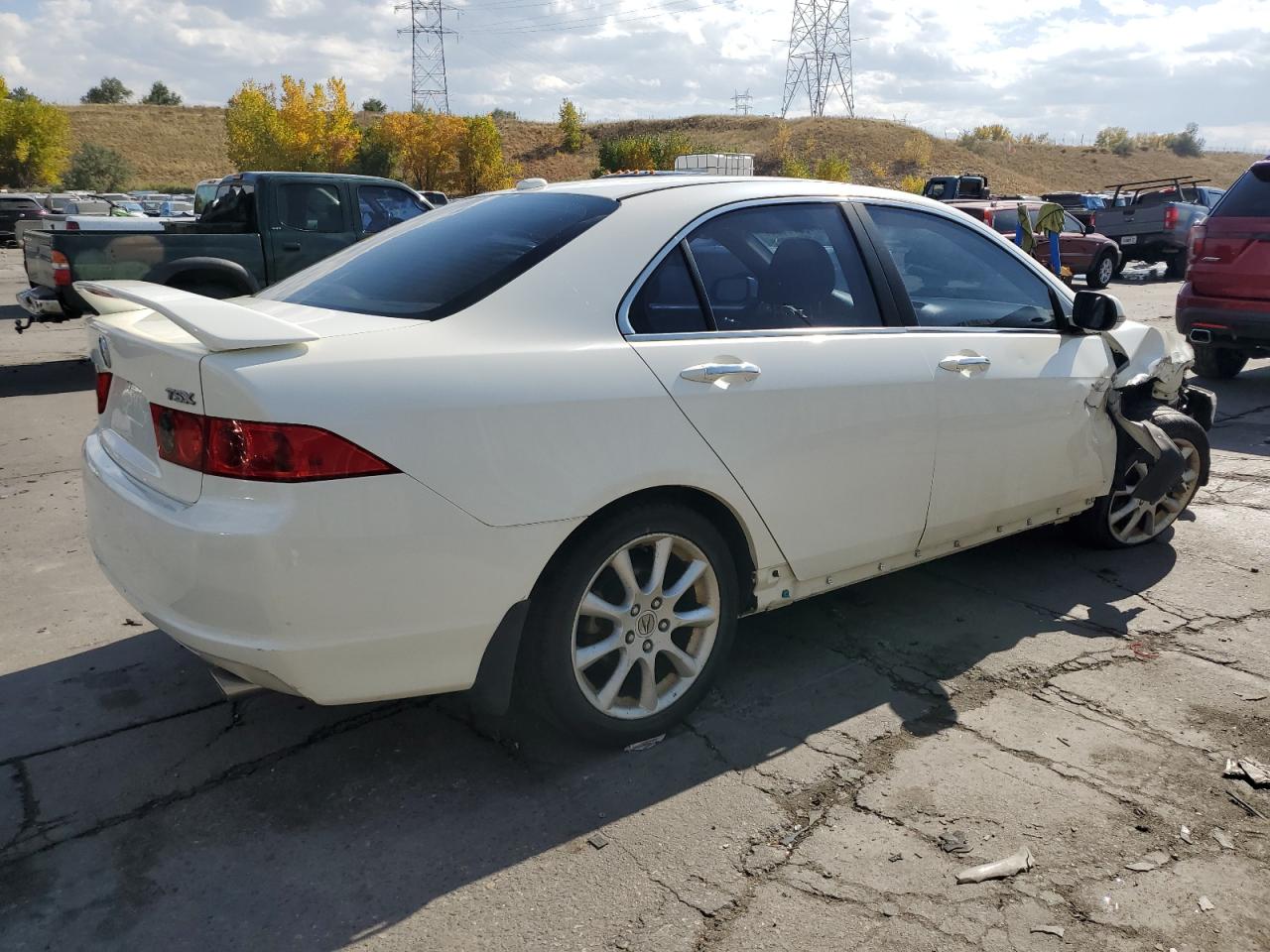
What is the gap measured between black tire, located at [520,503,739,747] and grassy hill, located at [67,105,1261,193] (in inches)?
2661

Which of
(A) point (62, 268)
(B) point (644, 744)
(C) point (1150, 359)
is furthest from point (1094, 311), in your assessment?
(A) point (62, 268)

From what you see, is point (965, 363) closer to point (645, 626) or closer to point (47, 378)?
point (645, 626)

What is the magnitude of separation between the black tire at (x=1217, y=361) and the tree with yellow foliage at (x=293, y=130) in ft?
206

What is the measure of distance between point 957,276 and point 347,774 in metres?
2.93

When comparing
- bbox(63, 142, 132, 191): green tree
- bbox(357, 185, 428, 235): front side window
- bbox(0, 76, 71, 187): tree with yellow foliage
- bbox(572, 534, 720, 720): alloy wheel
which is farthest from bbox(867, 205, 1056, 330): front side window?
bbox(63, 142, 132, 191): green tree

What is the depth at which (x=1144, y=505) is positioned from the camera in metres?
4.89

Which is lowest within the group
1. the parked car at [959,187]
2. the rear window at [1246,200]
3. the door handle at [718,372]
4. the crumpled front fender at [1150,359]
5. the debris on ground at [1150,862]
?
the debris on ground at [1150,862]

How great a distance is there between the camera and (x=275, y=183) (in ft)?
33.6

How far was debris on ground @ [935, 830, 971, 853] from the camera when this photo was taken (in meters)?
2.69

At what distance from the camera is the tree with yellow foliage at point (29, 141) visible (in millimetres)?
62875

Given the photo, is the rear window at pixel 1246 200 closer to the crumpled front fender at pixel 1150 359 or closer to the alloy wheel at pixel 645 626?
the crumpled front fender at pixel 1150 359

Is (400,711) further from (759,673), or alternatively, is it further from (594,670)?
(759,673)

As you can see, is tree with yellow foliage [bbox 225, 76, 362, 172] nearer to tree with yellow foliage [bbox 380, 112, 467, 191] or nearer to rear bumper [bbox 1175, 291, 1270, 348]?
tree with yellow foliage [bbox 380, 112, 467, 191]

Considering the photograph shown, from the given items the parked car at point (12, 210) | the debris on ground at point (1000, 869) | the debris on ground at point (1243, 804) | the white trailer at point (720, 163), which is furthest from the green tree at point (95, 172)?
the debris on ground at point (1243, 804)
